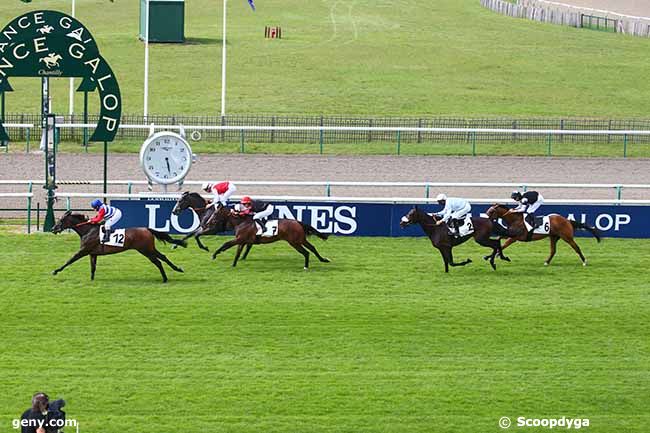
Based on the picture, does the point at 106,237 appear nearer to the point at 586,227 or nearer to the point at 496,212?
the point at 496,212

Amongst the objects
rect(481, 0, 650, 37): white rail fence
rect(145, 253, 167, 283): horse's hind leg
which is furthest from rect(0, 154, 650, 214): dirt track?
rect(481, 0, 650, 37): white rail fence

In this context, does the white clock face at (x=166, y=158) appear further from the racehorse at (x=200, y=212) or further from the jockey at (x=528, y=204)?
the jockey at (x=528, y=204)

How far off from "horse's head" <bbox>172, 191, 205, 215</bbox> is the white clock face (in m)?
2.67

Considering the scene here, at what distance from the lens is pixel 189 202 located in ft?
86.9

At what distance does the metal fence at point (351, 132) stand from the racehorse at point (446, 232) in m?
15.4

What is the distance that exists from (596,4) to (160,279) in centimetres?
6300

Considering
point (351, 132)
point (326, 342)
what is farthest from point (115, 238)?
point (351, 132)

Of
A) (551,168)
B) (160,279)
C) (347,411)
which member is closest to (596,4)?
(551,168)

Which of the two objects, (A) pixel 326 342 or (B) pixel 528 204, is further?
(B) pixel 528 204

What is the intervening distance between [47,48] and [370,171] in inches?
462

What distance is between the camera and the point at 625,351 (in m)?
19.2

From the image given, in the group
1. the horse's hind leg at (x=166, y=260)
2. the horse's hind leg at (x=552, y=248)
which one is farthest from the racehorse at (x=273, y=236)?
the horse's hind leg at (x=552, y=248)

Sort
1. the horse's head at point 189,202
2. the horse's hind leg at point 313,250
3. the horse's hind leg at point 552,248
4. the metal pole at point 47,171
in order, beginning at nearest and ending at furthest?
the horse's hind leg at point 313,250 < the horse's hind leg at point 552,248 < the horse's head at point 189,202 < the metal pole at point 47,171

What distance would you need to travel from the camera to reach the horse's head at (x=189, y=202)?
26484mm
